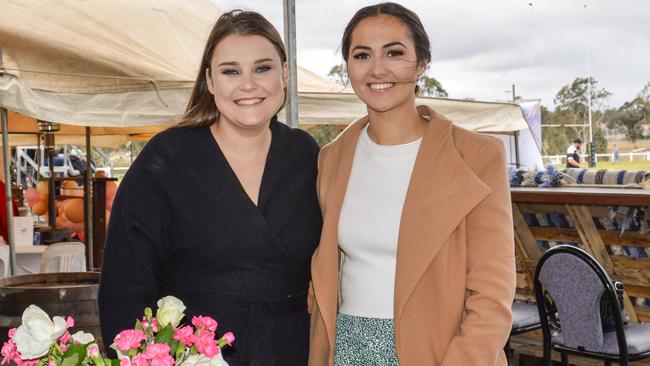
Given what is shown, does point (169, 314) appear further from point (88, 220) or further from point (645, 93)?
point (645, 93)

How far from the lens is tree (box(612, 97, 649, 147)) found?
4459 cm

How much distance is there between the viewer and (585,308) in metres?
3.51

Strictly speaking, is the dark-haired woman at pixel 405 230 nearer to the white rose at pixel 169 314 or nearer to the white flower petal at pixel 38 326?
the white rose at pixel 169 314

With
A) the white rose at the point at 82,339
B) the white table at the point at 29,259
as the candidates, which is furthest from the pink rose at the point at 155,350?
the white table at the point at 29,259

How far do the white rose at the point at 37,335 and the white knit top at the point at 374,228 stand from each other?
1.02 metres

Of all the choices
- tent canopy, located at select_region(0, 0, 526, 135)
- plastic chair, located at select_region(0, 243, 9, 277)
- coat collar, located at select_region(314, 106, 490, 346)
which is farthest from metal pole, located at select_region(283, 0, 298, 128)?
plastic chair, located at select_region(0, 243, 9, 277)

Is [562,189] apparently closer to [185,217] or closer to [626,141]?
[185,217]

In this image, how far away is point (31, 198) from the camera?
29.9 feet

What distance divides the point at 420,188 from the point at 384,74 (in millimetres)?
309

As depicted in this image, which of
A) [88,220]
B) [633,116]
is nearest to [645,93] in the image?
[633,116]

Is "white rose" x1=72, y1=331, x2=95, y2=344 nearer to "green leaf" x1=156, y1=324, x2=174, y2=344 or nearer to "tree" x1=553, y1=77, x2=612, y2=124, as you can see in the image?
"green leaf" x1=156, y1=324, x2=174, y2=344

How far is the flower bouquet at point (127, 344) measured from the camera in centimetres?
105

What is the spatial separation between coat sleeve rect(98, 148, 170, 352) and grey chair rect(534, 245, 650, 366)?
7.20 feet

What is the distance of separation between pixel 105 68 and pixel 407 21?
10.8 feet
